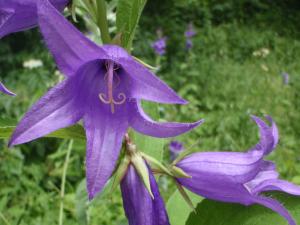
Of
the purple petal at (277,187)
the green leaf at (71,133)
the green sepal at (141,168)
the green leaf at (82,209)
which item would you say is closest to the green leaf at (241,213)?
the purple petal at (277,187)

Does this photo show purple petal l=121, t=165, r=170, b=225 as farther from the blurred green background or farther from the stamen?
the blurred green background

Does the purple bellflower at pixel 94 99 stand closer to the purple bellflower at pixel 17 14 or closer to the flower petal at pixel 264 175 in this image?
the purple bellflower at pixel 17 14

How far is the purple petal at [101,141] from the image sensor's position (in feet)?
2.22

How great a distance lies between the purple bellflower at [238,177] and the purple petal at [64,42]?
0.27 m

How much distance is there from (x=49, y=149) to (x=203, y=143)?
154 cm

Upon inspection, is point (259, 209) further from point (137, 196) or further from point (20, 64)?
point (20, 64)

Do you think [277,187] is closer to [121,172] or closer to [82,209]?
[121,172]

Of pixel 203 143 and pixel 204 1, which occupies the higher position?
pixel 203 143

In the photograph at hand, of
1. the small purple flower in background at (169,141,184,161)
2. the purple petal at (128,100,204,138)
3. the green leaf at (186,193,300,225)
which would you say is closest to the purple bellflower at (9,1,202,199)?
the purple petal at (128,100,204,138)

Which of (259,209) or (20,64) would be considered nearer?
(259,209)

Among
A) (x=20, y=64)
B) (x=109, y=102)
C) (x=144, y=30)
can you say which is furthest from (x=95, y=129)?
(x=144, y=30)

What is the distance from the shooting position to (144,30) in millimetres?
7121

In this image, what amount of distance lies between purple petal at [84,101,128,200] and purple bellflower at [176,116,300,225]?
148 mm

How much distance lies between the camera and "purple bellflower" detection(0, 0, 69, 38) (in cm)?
77
